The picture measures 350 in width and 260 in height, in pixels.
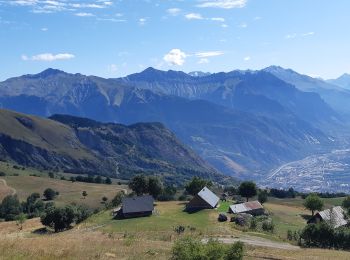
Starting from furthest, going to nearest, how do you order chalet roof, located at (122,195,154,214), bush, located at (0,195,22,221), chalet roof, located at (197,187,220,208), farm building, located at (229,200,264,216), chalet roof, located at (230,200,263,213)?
bush, located at (0,195,22,221)
chalet roof, located at (197,187,220,208)
chalet roof, located at (230,200,263,213)
farm building, located at (229,200,264,216)
chalet roof, located at (122,195,154,214)

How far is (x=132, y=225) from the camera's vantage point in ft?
303

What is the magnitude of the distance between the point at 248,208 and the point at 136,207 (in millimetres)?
29347

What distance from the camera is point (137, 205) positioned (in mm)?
110562

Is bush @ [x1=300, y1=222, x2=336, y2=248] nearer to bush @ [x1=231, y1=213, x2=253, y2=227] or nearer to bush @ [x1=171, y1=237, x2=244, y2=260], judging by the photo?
bush @ [x1=231, y1=213, x2=253, y2=227]

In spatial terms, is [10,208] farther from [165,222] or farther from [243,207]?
[165,222]

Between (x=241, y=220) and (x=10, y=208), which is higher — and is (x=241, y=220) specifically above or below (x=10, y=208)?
above

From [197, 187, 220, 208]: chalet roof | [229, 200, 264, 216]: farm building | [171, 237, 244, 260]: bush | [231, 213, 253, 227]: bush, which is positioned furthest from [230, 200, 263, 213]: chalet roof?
[171, 237, 244, 260]: bush

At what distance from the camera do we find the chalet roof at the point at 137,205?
109 meters

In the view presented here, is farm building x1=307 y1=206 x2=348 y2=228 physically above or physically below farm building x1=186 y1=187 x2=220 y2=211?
below

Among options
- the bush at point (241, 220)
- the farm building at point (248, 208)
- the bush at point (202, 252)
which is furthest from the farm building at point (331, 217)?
the bush at point (202, 252)

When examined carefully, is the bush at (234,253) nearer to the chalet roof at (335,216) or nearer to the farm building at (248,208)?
the chalet roof at (335,216)

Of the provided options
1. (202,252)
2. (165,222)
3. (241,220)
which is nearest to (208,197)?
(241,220)

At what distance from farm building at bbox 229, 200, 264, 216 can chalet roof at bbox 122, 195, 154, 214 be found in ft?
64.7

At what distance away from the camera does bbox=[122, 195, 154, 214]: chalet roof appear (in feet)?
358
